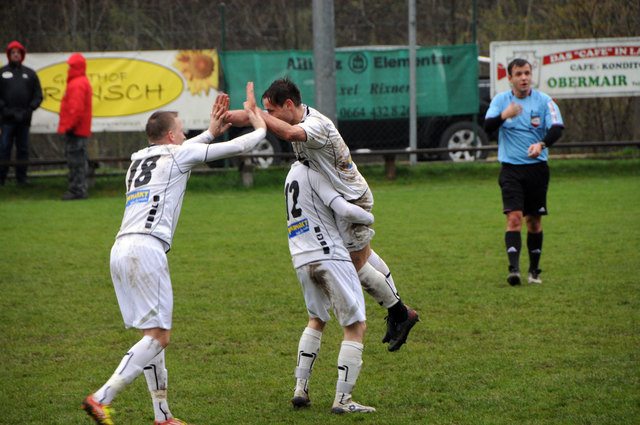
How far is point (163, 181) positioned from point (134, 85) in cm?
1156

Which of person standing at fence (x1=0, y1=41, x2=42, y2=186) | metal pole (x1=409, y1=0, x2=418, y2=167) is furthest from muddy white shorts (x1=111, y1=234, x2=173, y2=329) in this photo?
metal pole (x1=409, y1=0, x2=418, y2=167)

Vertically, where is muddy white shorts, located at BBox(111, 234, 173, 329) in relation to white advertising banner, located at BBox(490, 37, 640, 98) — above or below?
below

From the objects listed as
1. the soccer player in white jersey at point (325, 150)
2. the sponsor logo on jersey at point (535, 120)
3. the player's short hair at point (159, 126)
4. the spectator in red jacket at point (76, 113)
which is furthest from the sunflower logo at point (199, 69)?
the player's short hair at point (159, 126)

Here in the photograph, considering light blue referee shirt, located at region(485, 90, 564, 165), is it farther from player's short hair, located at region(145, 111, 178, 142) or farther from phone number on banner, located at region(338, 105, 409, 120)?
phone number on banner, located at region(338, 105, 409, 120)

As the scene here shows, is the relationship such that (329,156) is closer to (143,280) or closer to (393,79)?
(143,280)

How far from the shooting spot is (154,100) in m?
15.2

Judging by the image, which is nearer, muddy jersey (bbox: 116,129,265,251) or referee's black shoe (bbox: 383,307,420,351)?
muddy jersey (bbox: 116,129,265,251)

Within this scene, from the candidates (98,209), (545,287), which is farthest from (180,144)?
(98,209)

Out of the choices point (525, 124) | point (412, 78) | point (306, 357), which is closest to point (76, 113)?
point (412, 78)

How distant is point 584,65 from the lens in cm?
1603

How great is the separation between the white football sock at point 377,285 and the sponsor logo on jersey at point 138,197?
1403mm

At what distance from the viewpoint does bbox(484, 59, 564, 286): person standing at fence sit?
7555 mm

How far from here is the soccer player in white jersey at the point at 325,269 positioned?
4387mm

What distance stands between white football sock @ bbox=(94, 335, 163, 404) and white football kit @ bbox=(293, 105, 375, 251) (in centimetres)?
129
